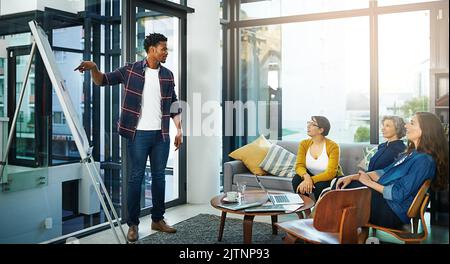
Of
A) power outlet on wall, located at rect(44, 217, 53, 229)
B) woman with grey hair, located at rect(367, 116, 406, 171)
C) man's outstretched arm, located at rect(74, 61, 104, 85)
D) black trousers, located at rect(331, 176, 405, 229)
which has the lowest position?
power outlet on wall, located at rect(44, 217, 53, 229)

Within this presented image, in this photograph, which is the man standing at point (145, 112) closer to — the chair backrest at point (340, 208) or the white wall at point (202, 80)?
the white wall at point (202, 80)

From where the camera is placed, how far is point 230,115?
4.08 m

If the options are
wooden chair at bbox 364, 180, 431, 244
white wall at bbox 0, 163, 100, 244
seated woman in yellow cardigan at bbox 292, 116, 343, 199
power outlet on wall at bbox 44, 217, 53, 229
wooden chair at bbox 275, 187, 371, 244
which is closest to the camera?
wooden chair at bbox 364, 180, 431, 244

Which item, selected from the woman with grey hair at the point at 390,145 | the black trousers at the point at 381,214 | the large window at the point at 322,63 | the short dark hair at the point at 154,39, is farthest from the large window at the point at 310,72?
the black trousers at the point at 381,214

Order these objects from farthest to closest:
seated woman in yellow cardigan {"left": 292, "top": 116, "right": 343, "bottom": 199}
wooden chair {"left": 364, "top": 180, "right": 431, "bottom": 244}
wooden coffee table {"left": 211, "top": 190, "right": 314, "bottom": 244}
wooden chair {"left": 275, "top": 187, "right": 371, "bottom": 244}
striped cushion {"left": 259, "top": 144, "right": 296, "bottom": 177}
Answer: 1. striped cushion {"left": 259, "top": 144, "right": 296, "bottom": 177}
2. seated woman in yellow cardigan {"left": 292, "top": 116, "right": 343, "bottom": 199}
3. wooden coffee table {"left": 211, "top": 190, "right": 314, "bottom": 244}
4. wooden chair {"left": 275, "top": 187, "right": 371, "bottom": 244}
5. wooden chair {"left": 364, "top": 180, "right": 431, "bottom": 244}

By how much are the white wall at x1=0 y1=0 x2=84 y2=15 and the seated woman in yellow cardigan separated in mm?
1627

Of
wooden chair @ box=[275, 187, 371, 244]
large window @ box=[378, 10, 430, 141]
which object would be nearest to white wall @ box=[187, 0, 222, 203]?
large window @ box=[378, 10, 430, 141]

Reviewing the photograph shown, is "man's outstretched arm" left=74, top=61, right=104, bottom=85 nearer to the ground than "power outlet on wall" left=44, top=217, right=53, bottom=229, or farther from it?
farther from it

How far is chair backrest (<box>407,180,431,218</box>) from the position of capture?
4.37 feet

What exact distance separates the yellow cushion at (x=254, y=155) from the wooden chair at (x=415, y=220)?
6.22 ft

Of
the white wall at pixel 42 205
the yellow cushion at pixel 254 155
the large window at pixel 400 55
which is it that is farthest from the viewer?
A: the yellow cushion at pixel 254 155

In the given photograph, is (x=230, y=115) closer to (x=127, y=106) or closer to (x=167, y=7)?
(x=167, y=7)

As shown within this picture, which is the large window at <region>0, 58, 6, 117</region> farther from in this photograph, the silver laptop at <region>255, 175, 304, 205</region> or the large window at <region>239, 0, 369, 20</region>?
the large window at <region>239, 0, 369, 20</region>

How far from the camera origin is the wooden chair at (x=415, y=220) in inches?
51.6
